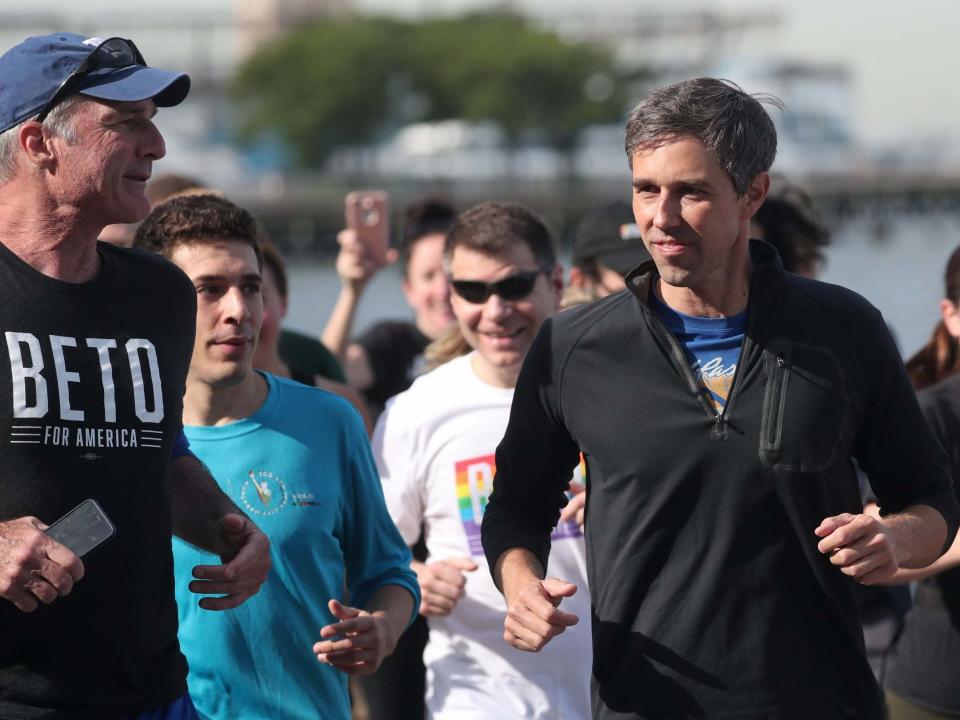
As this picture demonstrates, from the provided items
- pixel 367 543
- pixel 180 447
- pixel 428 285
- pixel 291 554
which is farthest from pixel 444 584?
pixel 428 285

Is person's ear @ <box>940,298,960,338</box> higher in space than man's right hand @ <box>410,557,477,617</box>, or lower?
higher

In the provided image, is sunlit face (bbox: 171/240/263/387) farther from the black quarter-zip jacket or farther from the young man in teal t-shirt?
the black quarter-zip jacket

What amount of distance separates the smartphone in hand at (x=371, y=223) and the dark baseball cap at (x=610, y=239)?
37.7 inches

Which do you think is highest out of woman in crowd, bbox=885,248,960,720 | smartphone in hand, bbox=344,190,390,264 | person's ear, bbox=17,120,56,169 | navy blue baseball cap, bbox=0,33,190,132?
navy blue baseball cap, bbox=0,33,190,132

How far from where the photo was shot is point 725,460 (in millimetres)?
3219

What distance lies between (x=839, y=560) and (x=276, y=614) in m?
1.56

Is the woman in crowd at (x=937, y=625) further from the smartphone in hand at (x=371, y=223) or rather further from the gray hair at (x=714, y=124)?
the smartphone in hand at (x=371, y=223)

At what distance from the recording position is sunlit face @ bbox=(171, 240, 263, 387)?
162 inches

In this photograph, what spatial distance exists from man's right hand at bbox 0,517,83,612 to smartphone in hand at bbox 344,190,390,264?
12.7 ft

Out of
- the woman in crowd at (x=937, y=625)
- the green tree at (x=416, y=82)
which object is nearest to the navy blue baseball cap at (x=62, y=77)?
the woman in crowd at (x=937, y=625)

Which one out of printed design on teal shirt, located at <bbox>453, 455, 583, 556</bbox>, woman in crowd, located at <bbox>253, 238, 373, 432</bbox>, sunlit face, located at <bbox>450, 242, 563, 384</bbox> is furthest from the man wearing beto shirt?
woman in crowd, located at <bbox>253, 238, 373, 432</bbox>

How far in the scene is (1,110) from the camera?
3.28 meters

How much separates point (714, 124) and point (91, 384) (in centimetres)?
141

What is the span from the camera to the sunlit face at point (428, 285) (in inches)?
280
